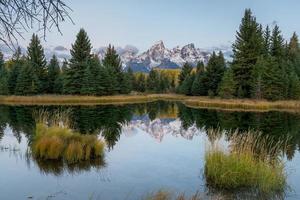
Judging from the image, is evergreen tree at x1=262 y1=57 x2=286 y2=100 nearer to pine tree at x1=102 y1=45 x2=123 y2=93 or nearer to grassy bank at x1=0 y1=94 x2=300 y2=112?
grassy bank at x1=0 y1=94 x2=300 y2=112

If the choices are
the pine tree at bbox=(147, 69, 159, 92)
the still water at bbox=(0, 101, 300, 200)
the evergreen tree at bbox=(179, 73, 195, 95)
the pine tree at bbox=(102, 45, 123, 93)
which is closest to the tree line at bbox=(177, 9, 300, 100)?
the evergreen tree at bbox=(179, 73, 195, 95)

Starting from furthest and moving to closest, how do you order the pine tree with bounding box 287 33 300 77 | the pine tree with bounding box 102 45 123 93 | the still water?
the pine tree with bounding box 102 45 123 93, the pine tree with bounding box 287 33 300 77, the still water

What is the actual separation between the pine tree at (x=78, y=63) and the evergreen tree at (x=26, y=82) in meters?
4.64

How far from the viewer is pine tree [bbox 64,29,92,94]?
61875 millimetres

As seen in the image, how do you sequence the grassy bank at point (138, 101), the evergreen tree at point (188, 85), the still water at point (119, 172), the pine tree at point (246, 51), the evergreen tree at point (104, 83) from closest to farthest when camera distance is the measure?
1. the still water at point (119, 172)
2. the grassy bank at point (138, 101)
3. the pine tree at point (246, 51)
4. the evergreen tree at point (104, 83)
5. the evergreen tree at point (188, 85)

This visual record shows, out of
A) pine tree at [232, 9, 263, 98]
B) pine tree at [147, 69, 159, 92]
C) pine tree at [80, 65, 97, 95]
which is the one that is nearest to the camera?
pine tree at [232, 9, 263, 98]

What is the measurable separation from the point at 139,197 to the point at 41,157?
6.09 meters

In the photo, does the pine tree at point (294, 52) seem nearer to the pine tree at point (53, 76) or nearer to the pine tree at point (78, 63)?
the pine tree at point (78, 63)

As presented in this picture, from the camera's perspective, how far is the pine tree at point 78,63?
203 ft

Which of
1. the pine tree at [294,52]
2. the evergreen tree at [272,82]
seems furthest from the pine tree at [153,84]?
the evergreen tree at [272,82]

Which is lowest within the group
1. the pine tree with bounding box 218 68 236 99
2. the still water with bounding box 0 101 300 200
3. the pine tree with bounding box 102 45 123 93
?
the still water with bounding box 0 101 300 200

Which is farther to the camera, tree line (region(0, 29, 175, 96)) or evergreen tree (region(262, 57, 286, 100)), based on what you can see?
tree line (region(0, 29, 175, 96))

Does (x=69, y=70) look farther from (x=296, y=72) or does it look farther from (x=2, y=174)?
(x=2, y=174)

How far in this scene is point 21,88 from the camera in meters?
59.6
